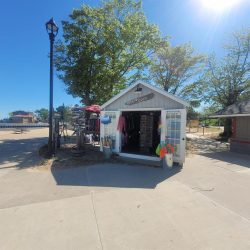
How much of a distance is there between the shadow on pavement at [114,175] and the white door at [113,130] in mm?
1876

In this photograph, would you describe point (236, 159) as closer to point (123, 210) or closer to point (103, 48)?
point (123, 210)

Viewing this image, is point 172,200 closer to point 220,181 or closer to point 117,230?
point 117,230

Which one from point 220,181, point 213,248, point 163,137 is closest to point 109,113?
point 163,137

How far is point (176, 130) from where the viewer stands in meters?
8.48

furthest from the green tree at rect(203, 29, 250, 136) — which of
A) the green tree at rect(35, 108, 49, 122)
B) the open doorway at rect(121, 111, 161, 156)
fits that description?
the green tree at rect(35, 108, 49, 122)

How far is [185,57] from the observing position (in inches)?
784

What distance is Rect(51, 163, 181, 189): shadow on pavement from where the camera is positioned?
6.02m

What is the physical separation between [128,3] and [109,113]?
1381cm

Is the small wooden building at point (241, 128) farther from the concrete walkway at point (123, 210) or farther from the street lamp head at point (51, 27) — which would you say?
the street lamp head at point (51, 27)

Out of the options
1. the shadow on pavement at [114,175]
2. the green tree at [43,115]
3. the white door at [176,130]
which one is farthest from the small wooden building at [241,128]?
the green tree at [43,115]

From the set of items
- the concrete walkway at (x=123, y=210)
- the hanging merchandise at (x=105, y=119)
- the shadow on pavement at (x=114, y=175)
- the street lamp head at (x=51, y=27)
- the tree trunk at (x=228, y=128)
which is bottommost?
the concrete walkway at (x=123, y=210)

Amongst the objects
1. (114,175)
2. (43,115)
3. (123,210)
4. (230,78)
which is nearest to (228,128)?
(230,78)

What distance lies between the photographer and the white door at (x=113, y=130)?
1021 cm

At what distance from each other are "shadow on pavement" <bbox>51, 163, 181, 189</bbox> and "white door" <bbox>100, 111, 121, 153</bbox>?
73.9 inches
